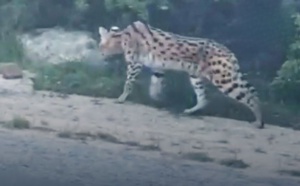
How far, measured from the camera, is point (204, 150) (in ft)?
26.4

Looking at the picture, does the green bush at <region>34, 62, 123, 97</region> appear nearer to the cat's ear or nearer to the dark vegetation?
the dark vegetation

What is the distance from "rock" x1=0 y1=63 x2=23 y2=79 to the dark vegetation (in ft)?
0.19

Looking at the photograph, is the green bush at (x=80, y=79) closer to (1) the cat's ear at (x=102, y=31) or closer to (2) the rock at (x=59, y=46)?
(2) the rock at (x=59, y=46)

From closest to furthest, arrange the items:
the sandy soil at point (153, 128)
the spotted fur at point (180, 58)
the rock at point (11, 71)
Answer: the sandy soil at point (153, 128) < the spotted fur at point (180, 58) < the rock at point (11, 71)

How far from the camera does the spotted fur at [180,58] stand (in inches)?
332

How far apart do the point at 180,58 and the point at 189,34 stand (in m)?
0.33

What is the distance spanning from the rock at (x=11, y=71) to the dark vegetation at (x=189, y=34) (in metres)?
0.06

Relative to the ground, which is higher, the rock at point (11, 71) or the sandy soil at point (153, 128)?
the rock at point (11, 71)

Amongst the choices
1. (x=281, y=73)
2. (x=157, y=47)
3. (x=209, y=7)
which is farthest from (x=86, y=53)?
(x=281, y=73)

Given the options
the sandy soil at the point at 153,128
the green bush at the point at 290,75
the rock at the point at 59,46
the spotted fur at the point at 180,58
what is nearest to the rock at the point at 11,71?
the sandy soil at the point at 153,128

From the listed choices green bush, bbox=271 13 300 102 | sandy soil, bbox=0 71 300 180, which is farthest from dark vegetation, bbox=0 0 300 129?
sandy soil, bbox=0 71 300 180

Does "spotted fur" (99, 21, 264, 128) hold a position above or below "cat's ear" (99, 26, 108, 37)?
below

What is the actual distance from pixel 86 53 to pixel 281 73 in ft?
5.86

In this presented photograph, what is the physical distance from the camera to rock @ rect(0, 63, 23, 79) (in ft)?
29.4
